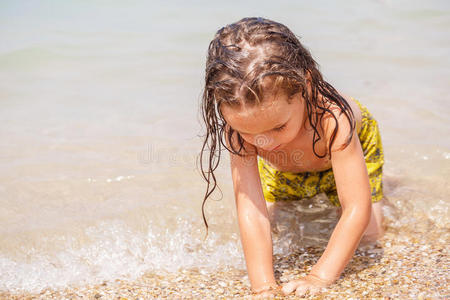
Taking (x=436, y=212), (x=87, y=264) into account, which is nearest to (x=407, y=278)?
(x=436, y=212)

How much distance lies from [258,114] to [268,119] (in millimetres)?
60

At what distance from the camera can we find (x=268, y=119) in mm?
2131

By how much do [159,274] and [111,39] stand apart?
5777 millimetres

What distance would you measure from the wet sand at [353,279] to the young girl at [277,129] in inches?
5.2

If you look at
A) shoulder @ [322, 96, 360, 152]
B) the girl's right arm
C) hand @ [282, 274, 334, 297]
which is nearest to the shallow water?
the girl's right arm

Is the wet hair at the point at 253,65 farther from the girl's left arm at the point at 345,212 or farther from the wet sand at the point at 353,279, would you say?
the wet sand at the point at 353,279

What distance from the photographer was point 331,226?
3277mm

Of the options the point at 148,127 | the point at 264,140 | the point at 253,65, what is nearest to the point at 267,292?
the point at 264,140

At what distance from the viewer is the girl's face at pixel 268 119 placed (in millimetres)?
2098

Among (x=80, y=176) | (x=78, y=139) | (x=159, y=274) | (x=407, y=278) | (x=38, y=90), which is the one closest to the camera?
(x=407, y=278)

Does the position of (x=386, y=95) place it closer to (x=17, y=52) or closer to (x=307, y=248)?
(x=307, y=248)

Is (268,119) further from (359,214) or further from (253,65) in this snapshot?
(359,214)

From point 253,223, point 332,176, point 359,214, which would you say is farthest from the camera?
point 332,176

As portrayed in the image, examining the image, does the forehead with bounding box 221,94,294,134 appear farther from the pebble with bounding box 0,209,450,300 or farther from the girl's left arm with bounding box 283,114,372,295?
the pebble with bounding box 0,209,450,300
